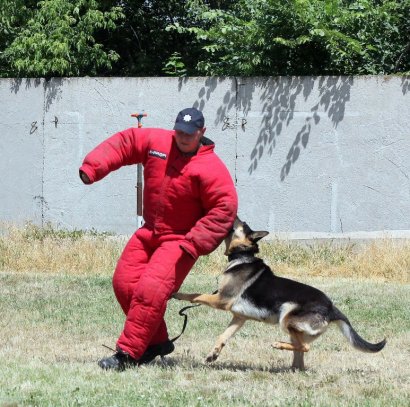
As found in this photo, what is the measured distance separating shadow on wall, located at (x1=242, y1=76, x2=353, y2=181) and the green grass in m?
3.03

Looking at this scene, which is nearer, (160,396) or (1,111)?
(160,396)

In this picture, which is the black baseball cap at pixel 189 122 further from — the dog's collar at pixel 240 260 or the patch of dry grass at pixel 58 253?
the patch of dry grass at pixel 58 253

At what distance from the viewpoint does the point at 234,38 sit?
1508 centimetres

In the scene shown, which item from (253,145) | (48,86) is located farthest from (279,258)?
(48,86)

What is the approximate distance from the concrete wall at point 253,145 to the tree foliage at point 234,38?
Result: 2.25ft

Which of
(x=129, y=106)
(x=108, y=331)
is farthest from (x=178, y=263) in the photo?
(x=129, y=106)

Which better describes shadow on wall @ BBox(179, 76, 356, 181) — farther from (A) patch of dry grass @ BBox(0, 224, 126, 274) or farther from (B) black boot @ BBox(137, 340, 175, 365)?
(B) black boot @ BBox(137, 340, 175, 365)

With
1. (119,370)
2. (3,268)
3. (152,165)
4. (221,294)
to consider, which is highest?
(152,165)

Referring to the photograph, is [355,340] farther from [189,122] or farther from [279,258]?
[279,258]

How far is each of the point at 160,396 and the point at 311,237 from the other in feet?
23.6

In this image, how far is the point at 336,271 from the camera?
1205 centimetres

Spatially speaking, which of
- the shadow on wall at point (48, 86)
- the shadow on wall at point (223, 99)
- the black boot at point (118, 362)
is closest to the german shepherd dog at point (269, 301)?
the black boot at point (118, 362)

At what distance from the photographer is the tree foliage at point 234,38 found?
14625 millimetres

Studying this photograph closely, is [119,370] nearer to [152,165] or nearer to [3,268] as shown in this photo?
[152,165]
